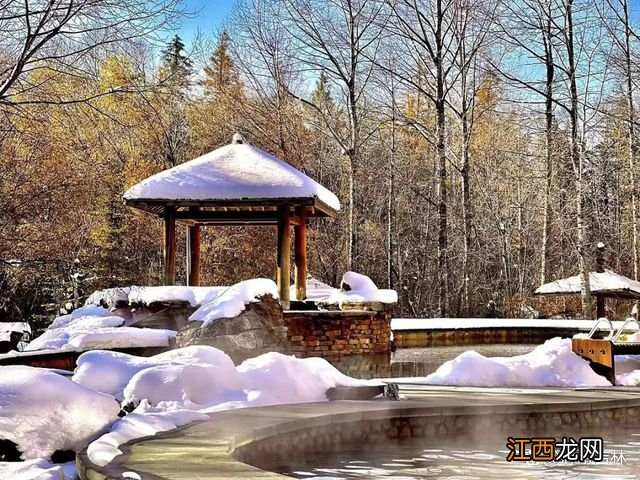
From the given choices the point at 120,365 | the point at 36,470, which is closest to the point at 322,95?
the point at 120,365

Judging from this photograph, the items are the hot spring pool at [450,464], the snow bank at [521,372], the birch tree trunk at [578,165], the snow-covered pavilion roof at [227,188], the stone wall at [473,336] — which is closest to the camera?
the hot spring pool at [450,464]

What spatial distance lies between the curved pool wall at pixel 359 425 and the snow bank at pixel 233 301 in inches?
114

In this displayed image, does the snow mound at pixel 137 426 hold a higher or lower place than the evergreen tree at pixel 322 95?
lower

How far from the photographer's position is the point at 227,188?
458 inches

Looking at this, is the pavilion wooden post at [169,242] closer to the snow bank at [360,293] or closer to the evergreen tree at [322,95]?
the snow bank at [360,293]

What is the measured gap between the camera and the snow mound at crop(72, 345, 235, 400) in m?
5.98

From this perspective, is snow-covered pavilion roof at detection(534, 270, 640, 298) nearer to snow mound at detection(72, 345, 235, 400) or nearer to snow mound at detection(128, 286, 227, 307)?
snow mound at detection(128, 286, 227, 307)

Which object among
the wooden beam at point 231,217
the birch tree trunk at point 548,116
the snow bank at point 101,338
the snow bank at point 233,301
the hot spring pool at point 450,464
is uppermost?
the birch tree trunk at point 548,116

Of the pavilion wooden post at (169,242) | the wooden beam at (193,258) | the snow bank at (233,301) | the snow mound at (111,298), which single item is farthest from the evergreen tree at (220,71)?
the snow bank at (233,301)

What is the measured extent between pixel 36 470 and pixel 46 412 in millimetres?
684

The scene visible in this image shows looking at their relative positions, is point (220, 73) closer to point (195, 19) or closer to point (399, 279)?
point (399, 279)

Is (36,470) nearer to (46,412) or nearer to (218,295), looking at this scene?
(46,412)

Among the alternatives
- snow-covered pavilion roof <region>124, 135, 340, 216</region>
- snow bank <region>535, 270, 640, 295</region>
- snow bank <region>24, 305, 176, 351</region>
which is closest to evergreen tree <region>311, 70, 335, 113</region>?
snow bank <region>535, 270, 640, 295</region>

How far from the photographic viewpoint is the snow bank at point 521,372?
7.70m
